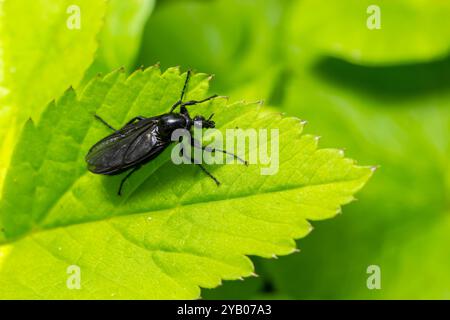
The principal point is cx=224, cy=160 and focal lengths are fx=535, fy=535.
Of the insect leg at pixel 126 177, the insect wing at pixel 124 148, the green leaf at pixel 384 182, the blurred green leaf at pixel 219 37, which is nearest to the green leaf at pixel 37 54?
the insect wing at pixel 124 148

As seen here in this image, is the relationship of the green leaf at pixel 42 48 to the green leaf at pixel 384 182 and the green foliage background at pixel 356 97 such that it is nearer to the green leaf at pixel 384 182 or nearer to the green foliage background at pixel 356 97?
the green foliage background at pixel 356 97

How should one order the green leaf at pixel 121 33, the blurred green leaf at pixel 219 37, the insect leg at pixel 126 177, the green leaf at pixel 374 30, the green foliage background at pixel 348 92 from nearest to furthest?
the insect leg at pixel 126 177, the green leaf at pixel 121 33, the green foliage background at pixel 348 92, the green leaf at pixel 374 30, the blurred green leaf at pixel 219 37

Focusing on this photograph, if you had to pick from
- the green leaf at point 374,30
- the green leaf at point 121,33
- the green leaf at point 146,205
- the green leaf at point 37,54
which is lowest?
the green leaf at point 146,205

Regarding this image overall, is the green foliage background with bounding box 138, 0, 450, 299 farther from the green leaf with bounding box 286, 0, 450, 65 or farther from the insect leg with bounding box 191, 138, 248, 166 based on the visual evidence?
the insect leg with bounding box 191, 138, 248, 166

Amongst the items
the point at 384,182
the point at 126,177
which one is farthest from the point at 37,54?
the point at 384,182

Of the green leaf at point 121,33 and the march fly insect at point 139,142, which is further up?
the green leaf at point 121,33

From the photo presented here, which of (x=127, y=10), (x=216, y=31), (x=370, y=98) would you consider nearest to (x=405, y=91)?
(x=370, y=98)
